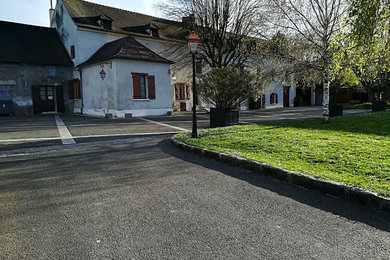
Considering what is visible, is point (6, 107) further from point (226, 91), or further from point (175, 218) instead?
point (175, 218)

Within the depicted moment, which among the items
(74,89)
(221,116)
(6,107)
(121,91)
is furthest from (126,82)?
(6,107)

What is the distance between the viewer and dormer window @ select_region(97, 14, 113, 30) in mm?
21592

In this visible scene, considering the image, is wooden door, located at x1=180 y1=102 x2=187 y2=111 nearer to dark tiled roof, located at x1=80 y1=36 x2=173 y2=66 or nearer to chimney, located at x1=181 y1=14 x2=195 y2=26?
dark tiled roof, located at x1=80 y1=36 x2=173 y2=66

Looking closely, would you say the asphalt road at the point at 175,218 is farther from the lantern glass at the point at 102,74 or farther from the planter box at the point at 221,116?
the lantern glass at the point at 102,74

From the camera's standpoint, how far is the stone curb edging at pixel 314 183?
3.34 m

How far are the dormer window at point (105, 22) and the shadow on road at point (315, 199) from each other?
65.2 ft

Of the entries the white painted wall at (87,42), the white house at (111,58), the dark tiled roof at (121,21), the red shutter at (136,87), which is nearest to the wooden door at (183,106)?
the white house at (111,58)

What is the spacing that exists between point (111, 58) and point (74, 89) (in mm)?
6874

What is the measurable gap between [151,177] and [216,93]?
778cm

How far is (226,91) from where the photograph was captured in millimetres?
11750

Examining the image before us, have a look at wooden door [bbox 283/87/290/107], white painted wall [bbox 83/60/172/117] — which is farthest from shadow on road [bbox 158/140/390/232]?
wooden door [bbox 283/87/290/107]

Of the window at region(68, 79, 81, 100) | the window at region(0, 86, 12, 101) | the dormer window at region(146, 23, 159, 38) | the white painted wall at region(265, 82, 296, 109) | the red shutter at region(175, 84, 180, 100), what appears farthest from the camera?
the white painted wall at region(265, 82, 296, 109)

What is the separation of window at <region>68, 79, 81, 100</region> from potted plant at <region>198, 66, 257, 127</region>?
1352 centimetres

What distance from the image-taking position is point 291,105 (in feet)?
110
